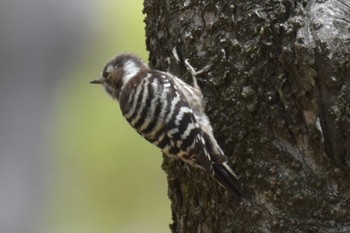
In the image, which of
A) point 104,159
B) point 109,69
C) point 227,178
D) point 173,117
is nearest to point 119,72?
point 109,69

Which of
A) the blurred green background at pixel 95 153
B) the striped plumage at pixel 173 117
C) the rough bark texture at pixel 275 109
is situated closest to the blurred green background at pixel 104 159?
the blurred green background at pixel 95 153

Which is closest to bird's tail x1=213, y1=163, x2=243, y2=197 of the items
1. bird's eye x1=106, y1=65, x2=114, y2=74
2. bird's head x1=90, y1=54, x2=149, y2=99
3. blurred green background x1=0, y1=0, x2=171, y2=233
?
bird's head x1=90, y1=54, x2=149, y2=99

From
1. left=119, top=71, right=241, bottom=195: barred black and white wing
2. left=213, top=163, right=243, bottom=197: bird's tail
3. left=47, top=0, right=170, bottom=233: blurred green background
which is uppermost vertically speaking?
left=119, top=71, right=241, bottom=195: barred black and white wing

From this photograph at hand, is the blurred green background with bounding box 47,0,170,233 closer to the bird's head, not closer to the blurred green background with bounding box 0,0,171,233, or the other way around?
the blurred green background with bounding box 0,0,171,233

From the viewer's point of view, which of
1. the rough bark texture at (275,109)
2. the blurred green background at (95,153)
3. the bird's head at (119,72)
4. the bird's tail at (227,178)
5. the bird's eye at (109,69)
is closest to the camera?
the rough bark texture at (275,109)

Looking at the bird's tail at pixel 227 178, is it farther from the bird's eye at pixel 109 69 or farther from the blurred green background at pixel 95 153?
the blurred green background at pixel 95 153

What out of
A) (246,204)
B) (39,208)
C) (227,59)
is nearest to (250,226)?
(246,204)

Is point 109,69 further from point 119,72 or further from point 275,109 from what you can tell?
point 275,109
